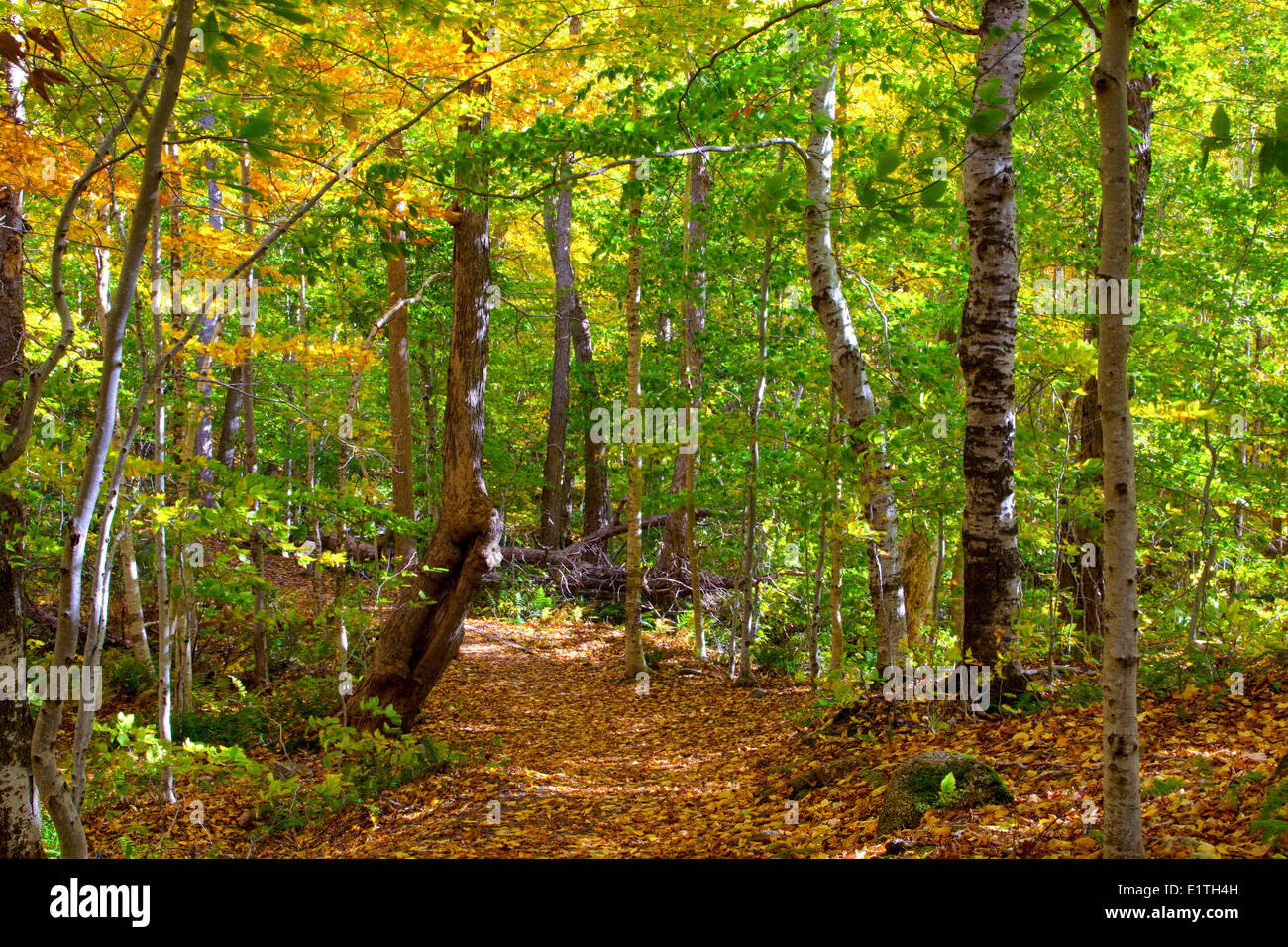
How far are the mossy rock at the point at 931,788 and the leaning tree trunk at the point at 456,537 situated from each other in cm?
404

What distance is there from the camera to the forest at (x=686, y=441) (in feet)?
9.47

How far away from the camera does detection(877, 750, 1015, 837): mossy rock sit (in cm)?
367

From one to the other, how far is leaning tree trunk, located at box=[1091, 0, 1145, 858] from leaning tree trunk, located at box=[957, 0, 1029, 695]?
8.90 ft

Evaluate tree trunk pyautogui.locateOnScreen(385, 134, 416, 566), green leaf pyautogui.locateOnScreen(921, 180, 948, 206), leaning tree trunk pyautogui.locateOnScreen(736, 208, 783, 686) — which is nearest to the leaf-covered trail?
leaning tree trunk pyautogui.locateOnScreen(736, 208, 783, 686)

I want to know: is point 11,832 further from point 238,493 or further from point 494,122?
point 494,122

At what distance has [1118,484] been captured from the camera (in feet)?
7.79

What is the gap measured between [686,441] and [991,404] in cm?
434

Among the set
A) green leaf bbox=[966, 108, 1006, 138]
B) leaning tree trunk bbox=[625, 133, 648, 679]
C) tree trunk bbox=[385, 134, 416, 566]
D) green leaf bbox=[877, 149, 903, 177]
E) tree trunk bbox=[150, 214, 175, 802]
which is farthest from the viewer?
tree trunk bbox=[385, 134, 416, 566]

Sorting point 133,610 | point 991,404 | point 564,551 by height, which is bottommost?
point 133,610

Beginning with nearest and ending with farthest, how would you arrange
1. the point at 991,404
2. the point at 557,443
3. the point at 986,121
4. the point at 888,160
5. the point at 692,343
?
the point at 888,160 < the point at 986,121 < the point at 991,404 < the point at 692,343 < the point at 557,443

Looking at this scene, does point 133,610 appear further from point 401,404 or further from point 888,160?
point 888,160

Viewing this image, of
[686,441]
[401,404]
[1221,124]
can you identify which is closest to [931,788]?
[1221,124]

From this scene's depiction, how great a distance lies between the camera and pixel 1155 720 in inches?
183

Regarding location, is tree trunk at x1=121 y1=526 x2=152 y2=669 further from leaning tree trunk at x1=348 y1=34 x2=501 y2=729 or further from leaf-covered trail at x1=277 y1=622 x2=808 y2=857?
leaf-covered trail at x1=277 y1=622 x2=808 y2=857
